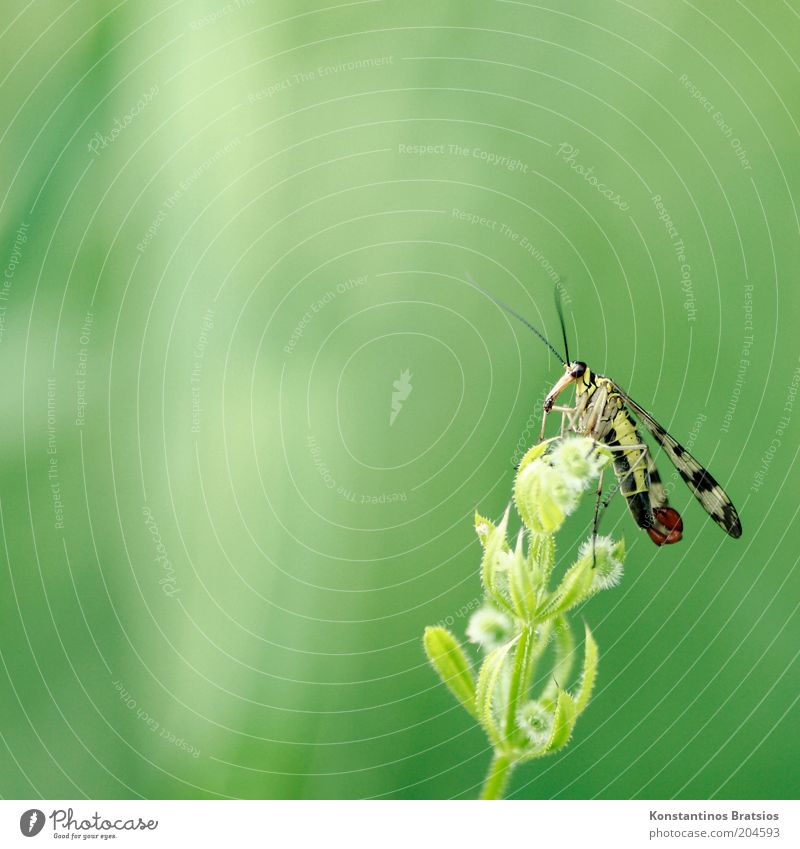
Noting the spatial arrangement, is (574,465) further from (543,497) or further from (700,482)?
(700,482)

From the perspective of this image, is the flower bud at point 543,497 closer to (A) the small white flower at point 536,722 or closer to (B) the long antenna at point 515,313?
(A) the small white flower at point 536,722

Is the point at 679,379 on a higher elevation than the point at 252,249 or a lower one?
lower

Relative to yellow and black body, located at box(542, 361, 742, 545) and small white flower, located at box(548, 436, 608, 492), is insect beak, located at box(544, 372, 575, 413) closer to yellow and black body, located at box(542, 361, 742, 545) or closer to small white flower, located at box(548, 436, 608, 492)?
yellow and black body, located at box(542, 361, 742, 545)

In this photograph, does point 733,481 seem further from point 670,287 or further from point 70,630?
point 70,630

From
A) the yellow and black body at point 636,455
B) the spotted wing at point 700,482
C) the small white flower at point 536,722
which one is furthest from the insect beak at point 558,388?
the small white flower at point 536,722

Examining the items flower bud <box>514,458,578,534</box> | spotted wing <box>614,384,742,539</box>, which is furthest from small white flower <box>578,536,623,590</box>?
spotted wing <box>614,384,742,539</box>
